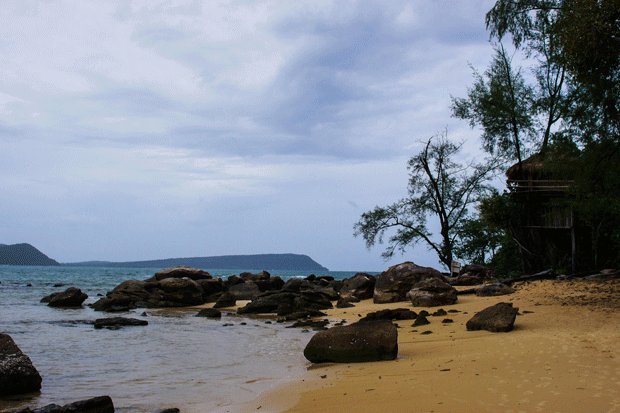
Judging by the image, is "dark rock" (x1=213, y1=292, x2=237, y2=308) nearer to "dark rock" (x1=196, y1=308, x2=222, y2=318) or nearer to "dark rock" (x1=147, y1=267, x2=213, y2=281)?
"dark rock" (x1=196, y1=308, x2=222, y2=318)

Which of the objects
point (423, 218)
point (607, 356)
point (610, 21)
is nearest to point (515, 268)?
point (423, 218)

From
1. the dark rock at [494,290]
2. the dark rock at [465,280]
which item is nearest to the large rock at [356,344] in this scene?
the dark rock at [494,290]

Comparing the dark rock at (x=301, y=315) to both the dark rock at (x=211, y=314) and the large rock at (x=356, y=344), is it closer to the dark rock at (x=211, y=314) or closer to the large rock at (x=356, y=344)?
the dark rock at (x=211, y=314)

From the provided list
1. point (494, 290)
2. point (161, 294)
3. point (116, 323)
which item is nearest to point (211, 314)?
point (116, 323)

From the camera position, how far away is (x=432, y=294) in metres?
17.9

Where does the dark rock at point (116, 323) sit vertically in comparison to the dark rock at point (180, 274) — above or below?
below

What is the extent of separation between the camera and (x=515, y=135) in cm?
2295

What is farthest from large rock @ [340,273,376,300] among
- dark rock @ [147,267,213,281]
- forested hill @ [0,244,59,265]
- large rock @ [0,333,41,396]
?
forested hill @ [0,244,59,265]

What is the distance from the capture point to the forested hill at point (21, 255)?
181 meters

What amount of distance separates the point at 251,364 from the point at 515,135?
17.3 m

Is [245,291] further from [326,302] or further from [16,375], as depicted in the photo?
[16,375]

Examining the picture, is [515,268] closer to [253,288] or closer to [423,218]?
[423,218]

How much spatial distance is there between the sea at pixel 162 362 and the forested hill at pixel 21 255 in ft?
616

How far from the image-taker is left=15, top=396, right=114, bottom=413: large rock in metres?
6.13
